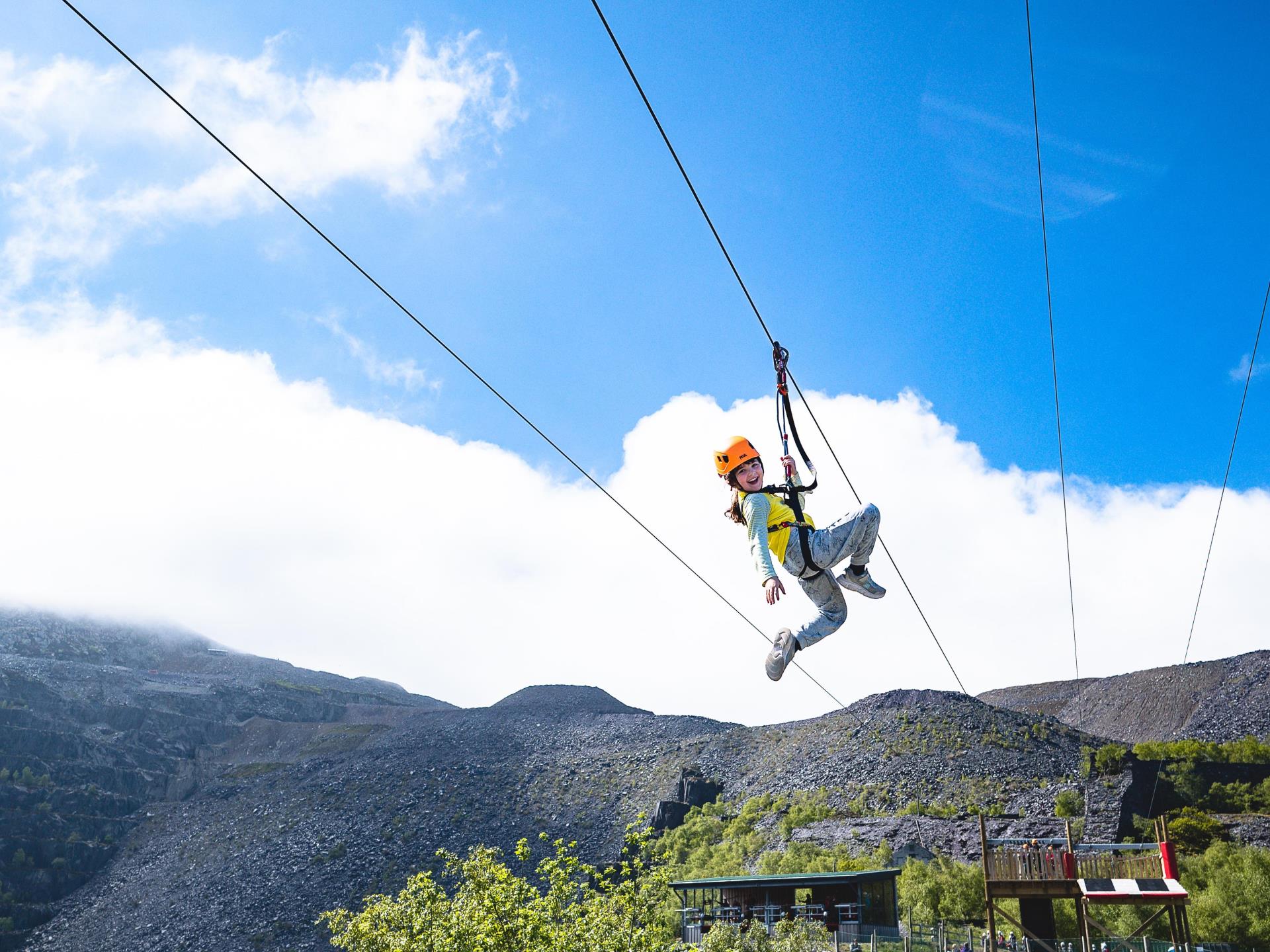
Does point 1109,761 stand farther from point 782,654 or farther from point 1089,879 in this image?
point 782,654

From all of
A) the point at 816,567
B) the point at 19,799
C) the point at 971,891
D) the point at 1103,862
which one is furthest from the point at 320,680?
the point at 816,567

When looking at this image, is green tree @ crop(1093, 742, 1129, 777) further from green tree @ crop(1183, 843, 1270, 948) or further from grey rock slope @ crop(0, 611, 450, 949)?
grey rock slope @ crop(0, 611, 450, 949)

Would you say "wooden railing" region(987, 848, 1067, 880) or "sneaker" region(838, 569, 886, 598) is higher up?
"sneaker" region(838, 569, 886, 598)

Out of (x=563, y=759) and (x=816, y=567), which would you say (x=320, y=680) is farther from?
(x=816, y=567)

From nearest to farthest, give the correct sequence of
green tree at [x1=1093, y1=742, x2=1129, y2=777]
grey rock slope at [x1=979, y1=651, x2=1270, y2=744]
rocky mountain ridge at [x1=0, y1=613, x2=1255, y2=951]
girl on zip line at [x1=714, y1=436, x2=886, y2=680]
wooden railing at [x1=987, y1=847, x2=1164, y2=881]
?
girl on zip line at [x1=714, y1=436, x2=886, y2=680] → wooden railing at [x1=987, y1=847, x2=1164, y2=881] → green tree at [x1=1093, y1=742, x2=1129, y2=777] → rocky mountain ridge at [x1=0, y1=613, x2=1255, y2=951] → grey rock slope at [x1=979, y1=651, x2=1270, y2=744]

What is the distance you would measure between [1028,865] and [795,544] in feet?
48.2

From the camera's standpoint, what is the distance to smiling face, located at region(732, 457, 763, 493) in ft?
20.4

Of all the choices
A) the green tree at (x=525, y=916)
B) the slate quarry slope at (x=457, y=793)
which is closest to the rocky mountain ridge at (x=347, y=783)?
the slate quarry slope at (x=457, y=793)

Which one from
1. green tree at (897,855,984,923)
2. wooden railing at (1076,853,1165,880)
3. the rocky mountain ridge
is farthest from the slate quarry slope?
wooden railing at (1076,853,1165,880)

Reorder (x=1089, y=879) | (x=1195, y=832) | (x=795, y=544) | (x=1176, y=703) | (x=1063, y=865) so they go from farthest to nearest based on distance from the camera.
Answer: (x=1176, y=703) → (x=1195, y=832) → (x=1063, y=865) → (x=1089, y=879) → (x=795, y=544)

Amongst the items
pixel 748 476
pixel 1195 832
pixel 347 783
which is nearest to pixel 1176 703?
pixel 1195 832

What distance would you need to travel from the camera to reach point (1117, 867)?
→ 54.3ft

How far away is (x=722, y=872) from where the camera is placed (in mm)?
43406

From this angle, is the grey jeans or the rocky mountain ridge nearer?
the grey jeans
